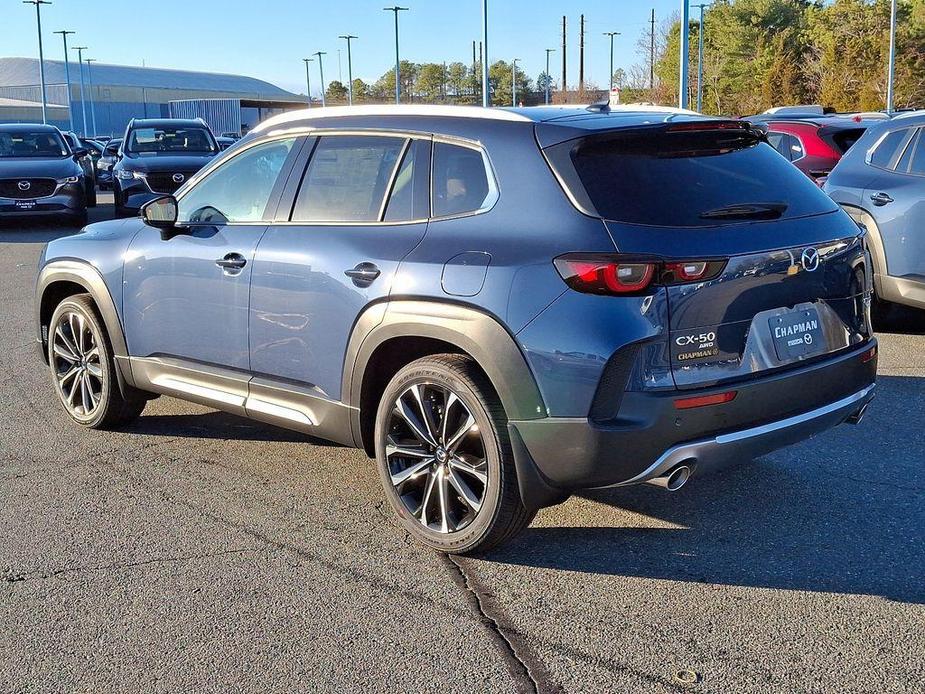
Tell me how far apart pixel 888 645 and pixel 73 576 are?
2889 mm

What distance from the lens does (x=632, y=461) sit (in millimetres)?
3816

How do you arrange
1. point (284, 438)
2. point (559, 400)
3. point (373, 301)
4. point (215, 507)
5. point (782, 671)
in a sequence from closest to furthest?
point (782, 671) < point (559, 400) < point (373, 301) < point (215, 507) < point (284, 438)

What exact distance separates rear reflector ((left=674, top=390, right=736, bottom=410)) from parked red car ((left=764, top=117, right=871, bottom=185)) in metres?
8.08

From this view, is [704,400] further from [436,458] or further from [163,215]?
[163,215]

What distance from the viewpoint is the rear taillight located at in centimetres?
372

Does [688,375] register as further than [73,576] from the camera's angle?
No

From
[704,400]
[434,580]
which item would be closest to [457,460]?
[434,580]

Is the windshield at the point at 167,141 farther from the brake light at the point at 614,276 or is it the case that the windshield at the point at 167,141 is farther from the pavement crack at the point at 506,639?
the brake light at the point at 614,276

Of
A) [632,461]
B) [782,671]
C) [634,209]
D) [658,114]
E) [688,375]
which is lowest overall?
[782,671]

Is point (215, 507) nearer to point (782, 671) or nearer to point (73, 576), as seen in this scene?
point (73, 576)

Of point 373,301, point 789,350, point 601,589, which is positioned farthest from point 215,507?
point 789,350

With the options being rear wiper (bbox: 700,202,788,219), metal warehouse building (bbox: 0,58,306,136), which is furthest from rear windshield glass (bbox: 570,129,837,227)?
metal warehouse building (bbox: 0,58,306,136)

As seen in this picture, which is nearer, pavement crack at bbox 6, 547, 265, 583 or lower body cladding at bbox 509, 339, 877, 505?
lower body cladding at bbox 509, 339, 877, 505

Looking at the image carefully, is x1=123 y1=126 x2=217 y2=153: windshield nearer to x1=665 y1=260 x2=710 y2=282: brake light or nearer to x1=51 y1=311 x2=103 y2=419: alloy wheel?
x1=51 y1=311 x2=103 y2=419: alloy wheel
